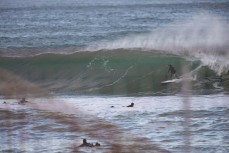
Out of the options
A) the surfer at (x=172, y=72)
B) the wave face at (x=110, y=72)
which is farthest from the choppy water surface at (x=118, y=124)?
the surfer at (x=172, y=72)

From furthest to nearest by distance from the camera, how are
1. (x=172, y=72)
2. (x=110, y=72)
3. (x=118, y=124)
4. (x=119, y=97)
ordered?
1. (x=110, y=72)
2. (x=172, y=72)
3. (x=119, y=97)
4. (x=118, y=124)

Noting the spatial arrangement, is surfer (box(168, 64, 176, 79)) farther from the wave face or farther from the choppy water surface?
the choppy water surface

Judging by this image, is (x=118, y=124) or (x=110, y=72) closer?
(x=118, y=124)

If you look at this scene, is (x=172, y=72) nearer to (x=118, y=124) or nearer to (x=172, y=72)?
(x=172, y=72)

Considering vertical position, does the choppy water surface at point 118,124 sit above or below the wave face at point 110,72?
below

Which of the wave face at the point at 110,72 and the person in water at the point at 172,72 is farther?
the person in water at the point at 172,72

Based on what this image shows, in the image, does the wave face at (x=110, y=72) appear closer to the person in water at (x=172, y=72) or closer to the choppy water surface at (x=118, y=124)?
the person in water at (x=172, y=72)

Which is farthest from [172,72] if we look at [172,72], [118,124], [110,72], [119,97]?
[118,124]

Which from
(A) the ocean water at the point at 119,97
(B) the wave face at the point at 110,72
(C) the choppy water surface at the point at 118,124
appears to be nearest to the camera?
(C) the choppy water surface at the point at 118,124

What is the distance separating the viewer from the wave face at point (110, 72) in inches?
608

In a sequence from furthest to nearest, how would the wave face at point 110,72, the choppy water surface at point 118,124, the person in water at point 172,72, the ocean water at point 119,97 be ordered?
the person in water at point 172,72, the wave face at point 110,72, the ocean water at point 119,97, the choppy water surface at point 118,124

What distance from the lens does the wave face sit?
50.7 feet

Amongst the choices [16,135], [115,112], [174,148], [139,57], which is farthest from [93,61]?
[174,148]

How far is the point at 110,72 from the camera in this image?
19.0 meters
